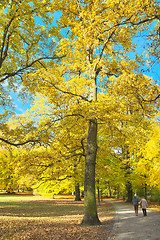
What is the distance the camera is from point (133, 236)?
23.1ft

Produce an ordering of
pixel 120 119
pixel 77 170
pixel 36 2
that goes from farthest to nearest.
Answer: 1. pixel 77 170
2. pixel 36 2
3. pixel 120 119

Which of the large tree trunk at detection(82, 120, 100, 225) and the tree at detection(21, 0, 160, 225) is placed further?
the large tree trunk at detection(82, 120, 100, 225)

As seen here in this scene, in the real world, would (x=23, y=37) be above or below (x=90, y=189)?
above

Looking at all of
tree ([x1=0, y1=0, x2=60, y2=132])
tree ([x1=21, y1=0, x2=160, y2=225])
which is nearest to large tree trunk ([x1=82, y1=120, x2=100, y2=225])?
tree ([x1=21, y1=0, x2=160, y2=225])

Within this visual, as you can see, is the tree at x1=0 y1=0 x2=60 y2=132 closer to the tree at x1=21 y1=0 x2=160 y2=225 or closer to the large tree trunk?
the tree at x1=21 y1=0 x2=160 y2=225

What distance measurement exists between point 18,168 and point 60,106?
4645 millimetres

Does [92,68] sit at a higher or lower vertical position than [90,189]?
higher

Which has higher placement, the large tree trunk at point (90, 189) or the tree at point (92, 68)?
the tree at point (92, 68)

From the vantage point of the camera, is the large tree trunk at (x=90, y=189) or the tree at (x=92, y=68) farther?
the large tree trunk at (x=90, y=189)

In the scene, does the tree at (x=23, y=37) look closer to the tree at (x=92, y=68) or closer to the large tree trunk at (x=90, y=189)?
the tree at (x=92, y=68)

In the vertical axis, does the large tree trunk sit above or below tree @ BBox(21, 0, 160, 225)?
below

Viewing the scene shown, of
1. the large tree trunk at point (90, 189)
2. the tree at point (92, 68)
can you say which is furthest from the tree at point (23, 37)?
the large tree trunk at point (90, 189)

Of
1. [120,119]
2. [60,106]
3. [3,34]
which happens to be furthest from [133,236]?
[3,34]

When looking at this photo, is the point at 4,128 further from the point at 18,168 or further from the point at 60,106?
the point at 60,106
